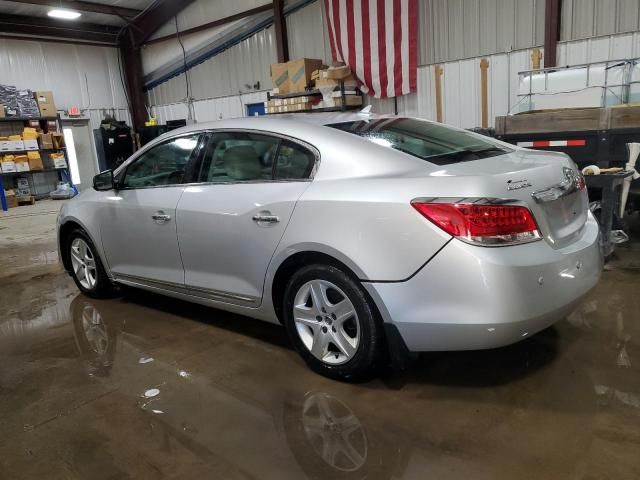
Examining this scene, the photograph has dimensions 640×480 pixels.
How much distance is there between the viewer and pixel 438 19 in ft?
30.8

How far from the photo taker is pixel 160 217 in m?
3.41

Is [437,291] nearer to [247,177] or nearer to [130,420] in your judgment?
[247,177]

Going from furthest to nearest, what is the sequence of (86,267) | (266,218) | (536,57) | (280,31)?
(280,31) → (536,57) → (86,267) → (266,218)

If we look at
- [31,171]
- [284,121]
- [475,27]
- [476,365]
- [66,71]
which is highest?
[66,71]

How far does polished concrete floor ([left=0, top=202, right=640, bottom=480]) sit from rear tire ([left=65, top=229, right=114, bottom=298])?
2.09 feet

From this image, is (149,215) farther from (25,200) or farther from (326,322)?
(25,200)

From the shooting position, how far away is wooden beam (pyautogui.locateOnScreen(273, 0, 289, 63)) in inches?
454

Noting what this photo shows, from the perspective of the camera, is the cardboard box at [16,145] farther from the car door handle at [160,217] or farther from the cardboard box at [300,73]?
the car door handle at [160,217]

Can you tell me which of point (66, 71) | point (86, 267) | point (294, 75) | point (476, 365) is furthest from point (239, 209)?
point (66, 71)

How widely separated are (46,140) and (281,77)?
6.87 meters

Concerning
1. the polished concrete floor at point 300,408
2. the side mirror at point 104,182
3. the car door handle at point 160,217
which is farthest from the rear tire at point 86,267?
the car door handle at point 160,217

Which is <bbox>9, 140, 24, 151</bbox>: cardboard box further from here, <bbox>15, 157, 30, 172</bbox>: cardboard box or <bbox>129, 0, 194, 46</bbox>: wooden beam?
<bbox>129, 0, 194, 46</bbox>: wooden beam

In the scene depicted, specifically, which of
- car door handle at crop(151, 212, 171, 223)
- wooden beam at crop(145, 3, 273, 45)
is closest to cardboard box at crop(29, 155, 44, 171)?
wooden beam at crop(145, 3, 273, 45)

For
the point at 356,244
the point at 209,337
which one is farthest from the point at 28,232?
the point at 356,244
